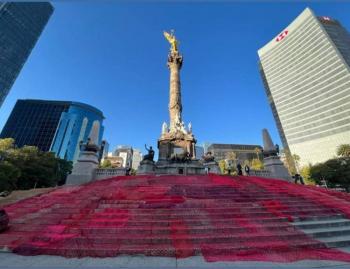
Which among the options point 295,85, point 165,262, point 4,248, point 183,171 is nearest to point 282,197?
point 165,262

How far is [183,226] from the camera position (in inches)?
232

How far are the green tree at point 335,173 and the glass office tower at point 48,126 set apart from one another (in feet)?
287

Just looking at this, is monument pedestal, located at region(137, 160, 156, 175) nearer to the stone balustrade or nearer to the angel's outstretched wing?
the stone balustrade

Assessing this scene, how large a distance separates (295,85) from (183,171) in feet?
311

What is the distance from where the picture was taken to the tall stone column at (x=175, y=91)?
27969 mm

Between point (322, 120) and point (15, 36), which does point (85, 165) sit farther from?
point (322, 120)

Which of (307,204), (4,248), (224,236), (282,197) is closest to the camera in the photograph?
(4,248)

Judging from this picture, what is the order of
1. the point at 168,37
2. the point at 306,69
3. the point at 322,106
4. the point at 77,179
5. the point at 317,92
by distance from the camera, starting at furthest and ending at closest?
the point at 306,69 < the point at 317,92 < the point at 322,106 < the point at 168,37 < the point at 77,179

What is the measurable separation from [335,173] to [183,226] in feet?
144

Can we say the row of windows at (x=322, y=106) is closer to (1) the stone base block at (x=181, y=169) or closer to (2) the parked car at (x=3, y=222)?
(1) the stone base block at (x=181, y=169)

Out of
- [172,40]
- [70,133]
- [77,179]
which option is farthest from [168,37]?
[70,133]

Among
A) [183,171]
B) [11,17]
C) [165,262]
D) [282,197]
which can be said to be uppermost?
[11,17]

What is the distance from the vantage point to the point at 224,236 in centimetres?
530

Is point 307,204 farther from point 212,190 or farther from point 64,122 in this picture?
point 64,122
